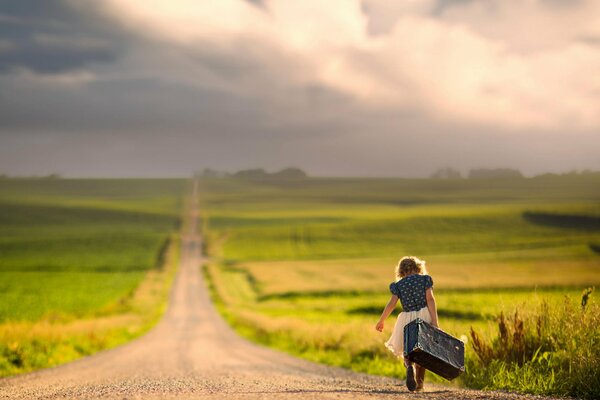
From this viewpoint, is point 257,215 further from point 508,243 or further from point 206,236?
point 508,243

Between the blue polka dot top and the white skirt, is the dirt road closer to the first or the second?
the white skirt

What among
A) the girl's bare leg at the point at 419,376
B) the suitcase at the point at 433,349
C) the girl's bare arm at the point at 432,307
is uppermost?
the girl's bare arm at the point at 432,307

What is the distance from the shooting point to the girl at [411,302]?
30.9ft

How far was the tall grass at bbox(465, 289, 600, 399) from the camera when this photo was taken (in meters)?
9.02

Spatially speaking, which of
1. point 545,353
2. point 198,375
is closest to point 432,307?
point 545,353

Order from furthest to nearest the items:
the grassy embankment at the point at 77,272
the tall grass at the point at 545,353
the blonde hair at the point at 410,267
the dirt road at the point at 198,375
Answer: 1. the grassy embankment at the point at 77,272
2. the blonde hair at the point at 410,267
3. the tall grass at the point at 545,353
4. the dirt road at the point at 198,375

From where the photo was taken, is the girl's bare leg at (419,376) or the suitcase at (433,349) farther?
the girl's bare leg at (419,376)

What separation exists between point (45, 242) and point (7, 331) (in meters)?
87.6

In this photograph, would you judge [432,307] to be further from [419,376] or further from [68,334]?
[68,334]

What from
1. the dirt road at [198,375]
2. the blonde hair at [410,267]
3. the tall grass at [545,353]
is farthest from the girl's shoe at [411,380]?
the tall grass at [545,353]

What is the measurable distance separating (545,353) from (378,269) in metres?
63.5

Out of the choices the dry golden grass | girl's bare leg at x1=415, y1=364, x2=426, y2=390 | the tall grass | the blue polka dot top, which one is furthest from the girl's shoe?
the dry golden grass

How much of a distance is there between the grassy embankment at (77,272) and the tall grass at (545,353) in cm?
1265

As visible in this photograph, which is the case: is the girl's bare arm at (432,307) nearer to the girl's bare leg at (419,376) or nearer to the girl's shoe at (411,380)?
the girl's shoe at (411,380)
